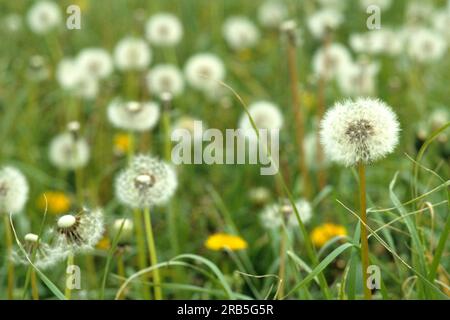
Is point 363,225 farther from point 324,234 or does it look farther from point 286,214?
point 324,234

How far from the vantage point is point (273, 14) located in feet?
15.1

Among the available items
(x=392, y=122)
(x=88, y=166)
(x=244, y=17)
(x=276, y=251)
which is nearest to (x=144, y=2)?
(x=244, y=17)

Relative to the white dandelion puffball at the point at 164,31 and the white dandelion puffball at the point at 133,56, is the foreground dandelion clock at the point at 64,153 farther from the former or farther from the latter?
the white dandelion puffball at the point at 164,31

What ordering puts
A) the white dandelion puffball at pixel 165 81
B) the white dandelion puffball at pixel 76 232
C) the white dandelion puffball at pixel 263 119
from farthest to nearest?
the white dandelion puffball at pixel 165 81
the white dandelion puffball at pixel 263 119
the white dandelion puffball at pixel 76 232

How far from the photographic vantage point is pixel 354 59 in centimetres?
411

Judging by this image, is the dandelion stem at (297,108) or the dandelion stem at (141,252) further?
the dandelion stem at (297,108)

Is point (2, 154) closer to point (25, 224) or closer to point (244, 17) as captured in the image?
point (25, 224)

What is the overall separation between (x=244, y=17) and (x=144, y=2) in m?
0.79

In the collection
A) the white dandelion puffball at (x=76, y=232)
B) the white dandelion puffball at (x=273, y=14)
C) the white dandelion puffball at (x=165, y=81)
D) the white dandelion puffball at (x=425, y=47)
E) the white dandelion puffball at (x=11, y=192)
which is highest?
the white dandelion puffball at (x=273, y=14)

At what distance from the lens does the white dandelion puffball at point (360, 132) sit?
1334mm

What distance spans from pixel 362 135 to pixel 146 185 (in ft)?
1.91

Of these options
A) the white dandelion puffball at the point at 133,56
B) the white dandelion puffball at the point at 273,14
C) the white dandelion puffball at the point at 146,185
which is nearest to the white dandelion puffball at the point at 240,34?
the white dandelion puffball at the point at 273,14

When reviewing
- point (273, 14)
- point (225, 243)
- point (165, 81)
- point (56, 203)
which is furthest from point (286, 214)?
point (273, 14)

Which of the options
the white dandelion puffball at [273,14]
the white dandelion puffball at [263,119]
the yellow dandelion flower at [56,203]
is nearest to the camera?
the white dandelion puffball at [263,119]
